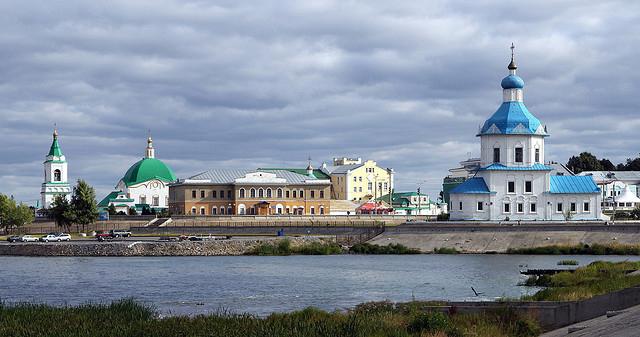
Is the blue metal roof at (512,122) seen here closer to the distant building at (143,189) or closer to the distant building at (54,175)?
the distant building at (143,189)

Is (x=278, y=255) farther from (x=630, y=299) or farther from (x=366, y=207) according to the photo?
(x=630, y=299)

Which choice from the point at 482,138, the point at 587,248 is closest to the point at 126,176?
the point at 482,138

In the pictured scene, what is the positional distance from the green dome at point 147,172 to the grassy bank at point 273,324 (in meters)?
114

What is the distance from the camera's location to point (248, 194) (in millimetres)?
118375

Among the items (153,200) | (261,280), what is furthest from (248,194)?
(261,280)

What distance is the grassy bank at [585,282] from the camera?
3288cm

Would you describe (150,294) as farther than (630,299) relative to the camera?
Yes

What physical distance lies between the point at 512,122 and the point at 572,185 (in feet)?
25.8

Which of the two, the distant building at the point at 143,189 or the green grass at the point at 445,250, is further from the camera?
the distant building at the point at 143,189

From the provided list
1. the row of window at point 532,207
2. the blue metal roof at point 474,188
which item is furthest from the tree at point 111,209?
the row of window at point 532,207

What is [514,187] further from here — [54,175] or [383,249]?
[54,175]

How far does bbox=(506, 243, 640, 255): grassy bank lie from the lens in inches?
2879

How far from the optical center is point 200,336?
80.1ft

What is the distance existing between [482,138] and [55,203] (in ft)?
139
